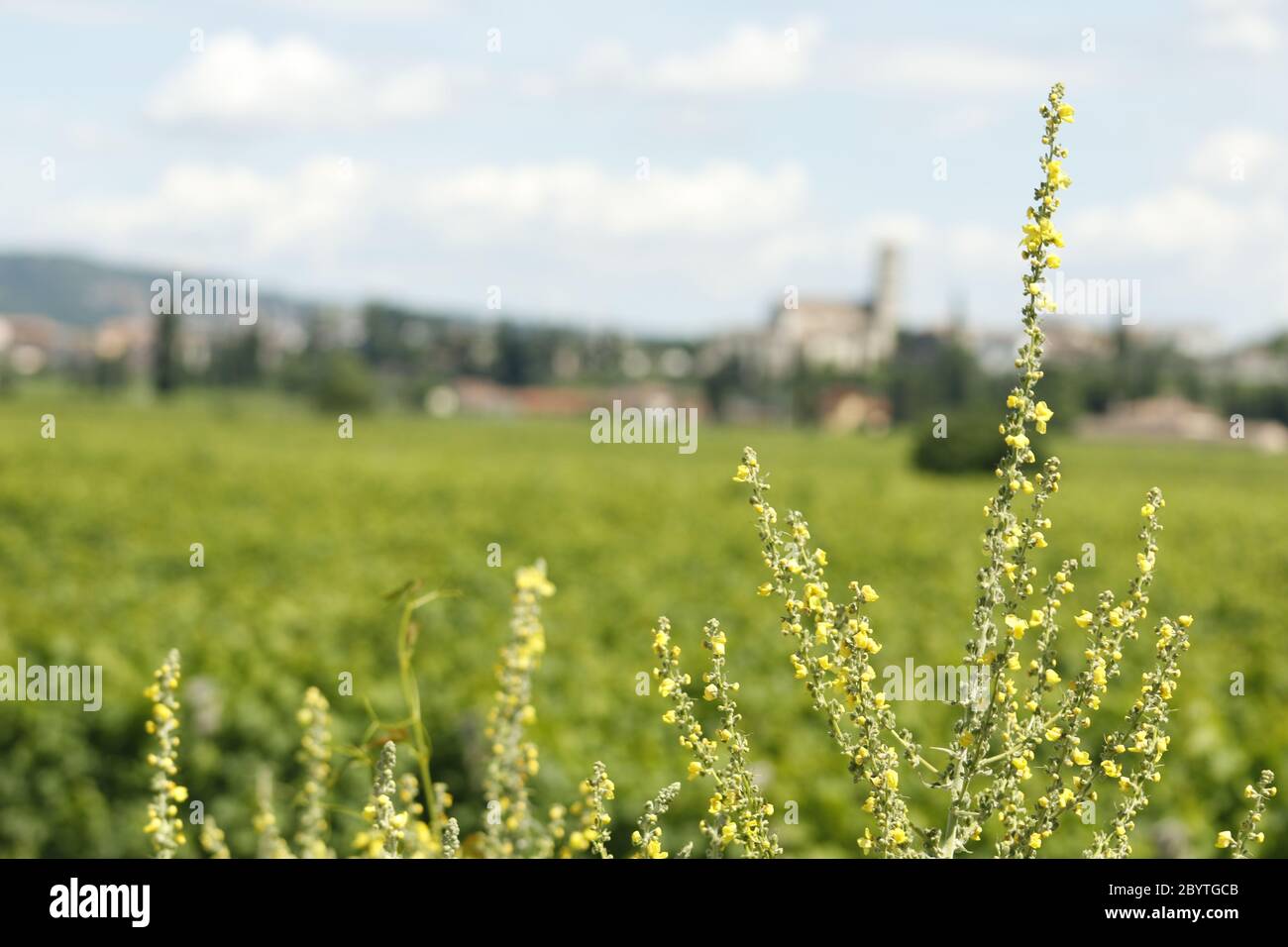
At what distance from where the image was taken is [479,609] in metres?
14.3

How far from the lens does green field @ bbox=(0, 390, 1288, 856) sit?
290 inches

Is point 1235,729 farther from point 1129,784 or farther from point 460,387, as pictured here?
point 460,387

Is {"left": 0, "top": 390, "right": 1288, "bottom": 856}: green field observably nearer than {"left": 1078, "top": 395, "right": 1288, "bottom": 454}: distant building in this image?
Yes

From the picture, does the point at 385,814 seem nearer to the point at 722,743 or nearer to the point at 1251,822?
the point at 722,743

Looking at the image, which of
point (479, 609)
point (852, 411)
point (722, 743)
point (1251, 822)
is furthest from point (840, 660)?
point (852, 411)

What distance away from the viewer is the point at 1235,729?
8.75 m

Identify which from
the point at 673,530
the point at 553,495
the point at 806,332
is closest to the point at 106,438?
the point at 553,495

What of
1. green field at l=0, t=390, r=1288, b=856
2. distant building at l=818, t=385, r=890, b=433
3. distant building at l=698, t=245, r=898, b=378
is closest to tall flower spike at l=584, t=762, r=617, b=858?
green field at l=0, t=390, r=1288, b=856

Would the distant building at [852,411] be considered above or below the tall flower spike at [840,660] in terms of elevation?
above

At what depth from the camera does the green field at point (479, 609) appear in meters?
7.36

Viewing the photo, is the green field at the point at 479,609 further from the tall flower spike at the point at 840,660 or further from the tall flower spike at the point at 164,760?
the tall flower spike at the point at 164,760

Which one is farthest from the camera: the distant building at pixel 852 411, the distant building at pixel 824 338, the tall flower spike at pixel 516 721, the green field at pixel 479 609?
the distant building at pixel 824 338

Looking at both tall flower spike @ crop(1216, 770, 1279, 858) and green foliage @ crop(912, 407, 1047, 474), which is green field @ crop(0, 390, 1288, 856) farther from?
green foliage @ crop(912, 407, 1047, 474)

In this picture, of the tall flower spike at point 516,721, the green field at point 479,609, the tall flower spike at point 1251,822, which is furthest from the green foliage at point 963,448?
the tall flower spike at point 1251,822
